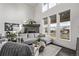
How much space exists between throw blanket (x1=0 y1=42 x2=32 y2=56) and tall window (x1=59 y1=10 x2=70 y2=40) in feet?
2.28

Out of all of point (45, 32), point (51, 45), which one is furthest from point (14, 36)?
point (51, 45)

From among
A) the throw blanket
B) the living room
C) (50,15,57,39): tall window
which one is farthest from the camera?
(50,15,57,39): tall window

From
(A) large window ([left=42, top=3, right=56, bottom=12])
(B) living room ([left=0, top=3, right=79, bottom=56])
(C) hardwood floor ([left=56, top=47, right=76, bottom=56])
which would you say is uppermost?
(A) large window ([left=42, top=3, right=56, bottom=12])

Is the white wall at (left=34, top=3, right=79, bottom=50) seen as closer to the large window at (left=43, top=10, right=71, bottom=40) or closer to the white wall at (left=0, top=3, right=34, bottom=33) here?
the large window at (left=43, top=10, right=71, bottom=40)

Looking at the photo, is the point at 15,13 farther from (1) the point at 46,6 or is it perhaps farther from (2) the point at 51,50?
(2) the point at 51,50

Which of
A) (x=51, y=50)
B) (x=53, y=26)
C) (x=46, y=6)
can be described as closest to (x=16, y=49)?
(x=51, y=50)

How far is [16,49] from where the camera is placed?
161cm

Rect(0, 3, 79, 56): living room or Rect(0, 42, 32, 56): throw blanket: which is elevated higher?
Rect(0, 3, 79, 56): living room

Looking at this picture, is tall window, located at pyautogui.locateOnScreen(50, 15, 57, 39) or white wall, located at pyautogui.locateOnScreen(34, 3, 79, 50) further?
tall window, located at pyautogui.locateOnScreen(50, 15, 57, 39)

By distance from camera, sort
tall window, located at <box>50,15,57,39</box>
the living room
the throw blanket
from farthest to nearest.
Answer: tall window, located at <box>50,15,57,39</box> → the living room → the throw blanket

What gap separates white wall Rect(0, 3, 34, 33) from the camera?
→ 173 centimetres

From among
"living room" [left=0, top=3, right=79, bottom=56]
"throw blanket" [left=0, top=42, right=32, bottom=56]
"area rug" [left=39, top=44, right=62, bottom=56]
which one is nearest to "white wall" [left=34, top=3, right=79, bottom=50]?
"living room" [left=0, top=3, right=79, bottom=56]

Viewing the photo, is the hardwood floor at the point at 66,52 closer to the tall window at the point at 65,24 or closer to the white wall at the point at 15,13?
the tall window at the point at 65,24

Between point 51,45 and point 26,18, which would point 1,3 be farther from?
point 51,45
